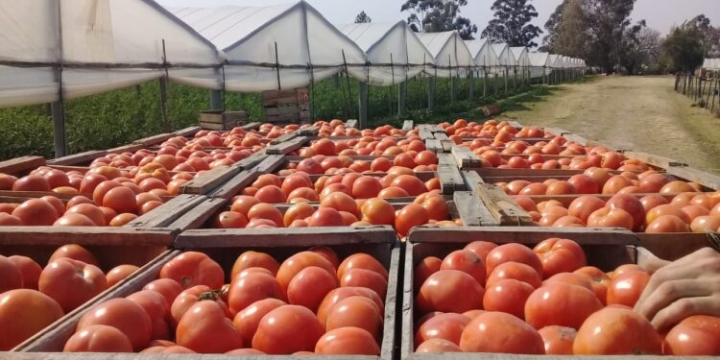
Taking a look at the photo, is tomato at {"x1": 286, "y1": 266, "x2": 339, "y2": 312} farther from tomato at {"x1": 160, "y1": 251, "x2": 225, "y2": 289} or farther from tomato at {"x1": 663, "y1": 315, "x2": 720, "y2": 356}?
tomato at {"x1": 663, "y1": 315, "x2": 720, "y2": 356}

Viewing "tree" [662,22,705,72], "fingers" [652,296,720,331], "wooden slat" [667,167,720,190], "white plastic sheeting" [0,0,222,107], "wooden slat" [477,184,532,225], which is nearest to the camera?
"fingers" [652,296,720,331]

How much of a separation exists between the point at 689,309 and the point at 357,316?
106 centimetres

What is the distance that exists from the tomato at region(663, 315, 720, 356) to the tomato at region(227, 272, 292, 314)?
4.54 ft

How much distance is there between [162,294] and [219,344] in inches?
19.0

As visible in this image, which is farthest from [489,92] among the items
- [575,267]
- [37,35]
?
[575,267]

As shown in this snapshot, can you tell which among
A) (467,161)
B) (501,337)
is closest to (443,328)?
(501,337)

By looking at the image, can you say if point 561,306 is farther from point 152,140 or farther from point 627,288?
point 152,140

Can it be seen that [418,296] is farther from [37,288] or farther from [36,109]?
[36,109]

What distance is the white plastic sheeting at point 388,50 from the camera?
20328 mm

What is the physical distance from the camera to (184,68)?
12.1 meters

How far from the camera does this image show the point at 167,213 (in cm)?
323

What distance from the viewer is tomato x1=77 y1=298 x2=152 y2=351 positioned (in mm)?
1964

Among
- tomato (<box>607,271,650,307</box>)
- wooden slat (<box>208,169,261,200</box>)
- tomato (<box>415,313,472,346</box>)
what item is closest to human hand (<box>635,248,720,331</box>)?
tomato (<box>607,271,650,307</box>)

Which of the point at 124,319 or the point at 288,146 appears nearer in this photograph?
the point at 124,319
